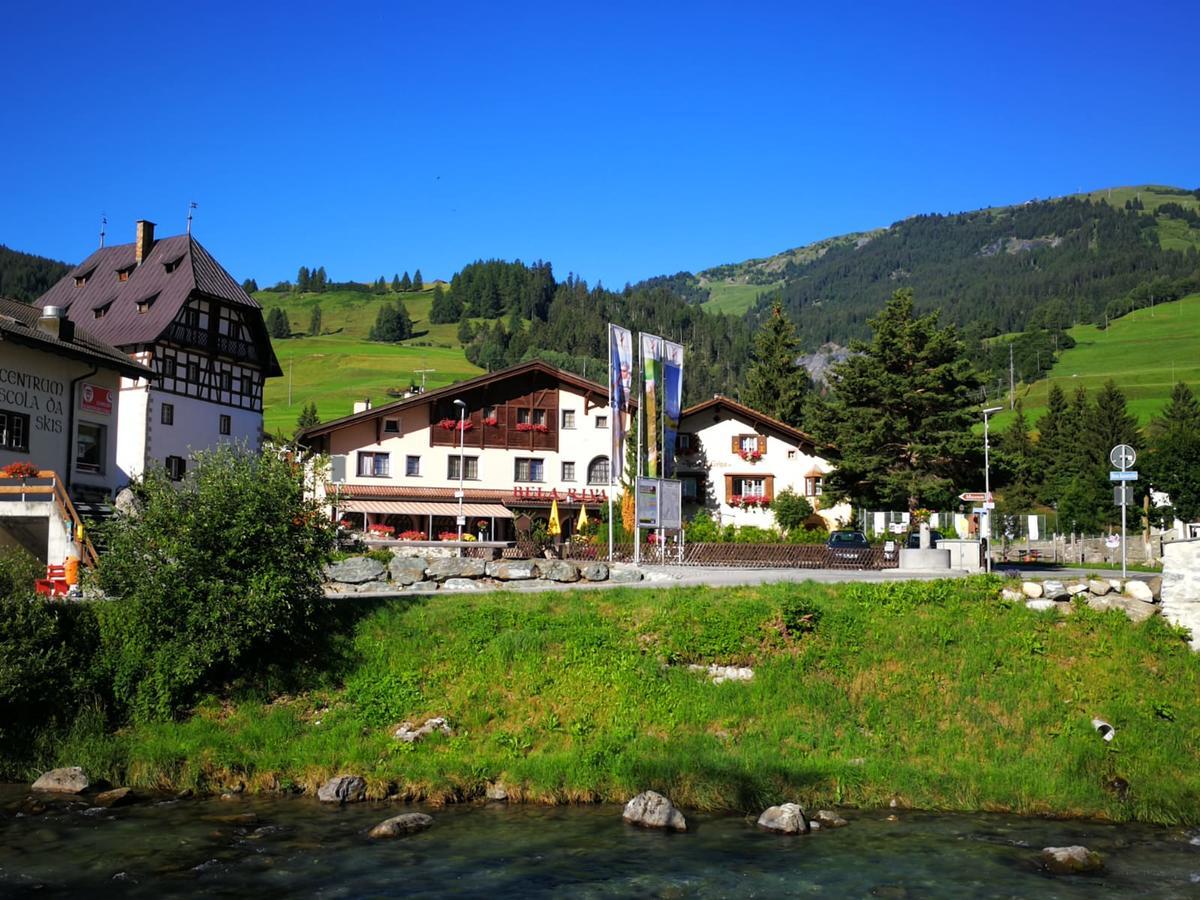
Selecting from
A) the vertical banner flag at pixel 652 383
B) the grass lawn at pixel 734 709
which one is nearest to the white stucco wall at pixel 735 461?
the vertical banner flag at pixel 652 383

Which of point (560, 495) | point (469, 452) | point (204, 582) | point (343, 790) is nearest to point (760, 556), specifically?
point (204, 582)

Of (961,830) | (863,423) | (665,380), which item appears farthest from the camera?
(863,423)

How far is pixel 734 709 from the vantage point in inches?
811

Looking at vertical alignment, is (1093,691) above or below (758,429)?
below

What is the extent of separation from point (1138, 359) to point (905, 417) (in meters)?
120

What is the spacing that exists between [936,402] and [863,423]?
14.7ft

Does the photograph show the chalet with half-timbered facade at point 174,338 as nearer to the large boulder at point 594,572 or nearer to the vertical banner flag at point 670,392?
the vertical banner flag at point 670,392

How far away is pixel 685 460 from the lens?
68.8 meters

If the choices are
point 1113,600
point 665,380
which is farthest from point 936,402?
point 1113,600

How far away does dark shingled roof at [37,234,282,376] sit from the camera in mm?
55031

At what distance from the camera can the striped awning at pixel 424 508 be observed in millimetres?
63188

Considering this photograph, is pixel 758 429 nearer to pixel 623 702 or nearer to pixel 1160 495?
pixel 1160 495

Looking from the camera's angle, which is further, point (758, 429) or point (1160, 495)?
point (1160, 495)

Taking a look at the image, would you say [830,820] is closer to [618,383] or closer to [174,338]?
[618,383]
